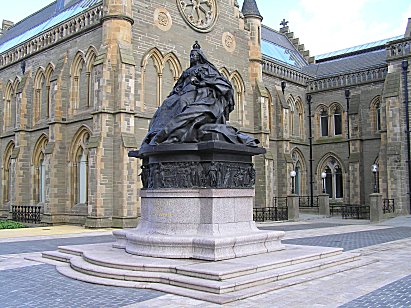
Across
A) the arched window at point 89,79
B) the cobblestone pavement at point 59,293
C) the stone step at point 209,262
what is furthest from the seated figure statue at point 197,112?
the arched window at point 89,79

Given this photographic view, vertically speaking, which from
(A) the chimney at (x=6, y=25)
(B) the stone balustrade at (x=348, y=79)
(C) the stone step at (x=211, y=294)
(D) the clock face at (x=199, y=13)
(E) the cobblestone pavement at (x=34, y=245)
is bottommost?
(E) the cobblestone pavement at (x=34, y=245)

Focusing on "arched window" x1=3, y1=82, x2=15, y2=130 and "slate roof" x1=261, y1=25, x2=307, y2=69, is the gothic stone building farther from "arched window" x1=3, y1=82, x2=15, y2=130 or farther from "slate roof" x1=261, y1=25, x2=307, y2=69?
"slate roof" x1=261, y1=25, x2=307, y2=69

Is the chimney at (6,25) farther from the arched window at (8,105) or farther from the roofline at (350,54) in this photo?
the roofline at (350,54)

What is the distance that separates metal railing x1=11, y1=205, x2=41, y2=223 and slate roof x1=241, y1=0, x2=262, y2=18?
19.7m

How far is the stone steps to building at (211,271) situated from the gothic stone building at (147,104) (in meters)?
13.4

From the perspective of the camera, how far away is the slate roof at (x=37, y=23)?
111 ft

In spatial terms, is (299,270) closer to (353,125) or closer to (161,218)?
(161,218)

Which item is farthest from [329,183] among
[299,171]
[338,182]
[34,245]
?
[34,245]

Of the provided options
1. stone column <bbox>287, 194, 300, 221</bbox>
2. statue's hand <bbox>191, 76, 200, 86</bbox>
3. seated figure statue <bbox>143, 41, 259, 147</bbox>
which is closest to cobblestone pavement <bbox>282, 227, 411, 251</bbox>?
seated figure statue <bbox>143, 41, 259, 147</bbox>

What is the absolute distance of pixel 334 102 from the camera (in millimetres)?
40344

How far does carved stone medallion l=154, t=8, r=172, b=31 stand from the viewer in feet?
88.9

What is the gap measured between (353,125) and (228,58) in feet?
41.6

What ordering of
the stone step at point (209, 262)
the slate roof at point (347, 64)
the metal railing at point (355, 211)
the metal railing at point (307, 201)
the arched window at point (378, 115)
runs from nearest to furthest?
the stone step at point (209, 262)
the metal railing at point (355, 211)
the arched window at point (378, 115)
the metal railing at point (307, 201)
the slate roof at point (347, 64)

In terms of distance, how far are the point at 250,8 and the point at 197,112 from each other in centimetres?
2524
